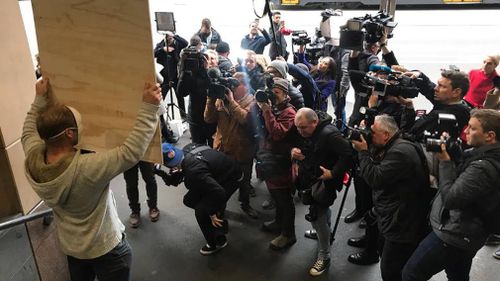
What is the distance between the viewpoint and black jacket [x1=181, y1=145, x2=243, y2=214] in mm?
2842

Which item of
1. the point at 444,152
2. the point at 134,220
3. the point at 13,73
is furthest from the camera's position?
the point at 134,220

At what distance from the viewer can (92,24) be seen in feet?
4.89

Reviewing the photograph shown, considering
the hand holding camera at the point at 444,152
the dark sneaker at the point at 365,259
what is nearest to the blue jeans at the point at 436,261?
the hand holding camera at the point at 444,152

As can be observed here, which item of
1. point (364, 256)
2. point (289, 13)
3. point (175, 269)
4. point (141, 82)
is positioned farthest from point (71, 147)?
point (289, 13)

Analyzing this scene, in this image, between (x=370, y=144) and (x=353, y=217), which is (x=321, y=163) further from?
(x=353, y=217)

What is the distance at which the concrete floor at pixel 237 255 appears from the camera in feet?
9.65

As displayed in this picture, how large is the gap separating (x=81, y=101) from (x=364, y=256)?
2.35 meters

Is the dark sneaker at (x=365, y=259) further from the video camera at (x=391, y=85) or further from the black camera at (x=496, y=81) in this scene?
the black camera at (x=496, y=81)

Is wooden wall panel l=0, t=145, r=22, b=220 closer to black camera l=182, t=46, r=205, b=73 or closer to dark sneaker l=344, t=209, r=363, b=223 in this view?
black camera l=182, t=46, r=205, b=73

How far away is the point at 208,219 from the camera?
3.02m

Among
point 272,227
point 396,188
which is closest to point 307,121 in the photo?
point 396,188

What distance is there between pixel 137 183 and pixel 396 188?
2.23m

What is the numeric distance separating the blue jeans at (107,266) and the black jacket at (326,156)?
1.40 m

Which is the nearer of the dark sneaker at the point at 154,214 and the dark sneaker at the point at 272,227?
the dark sneaker at the point at 272,227
